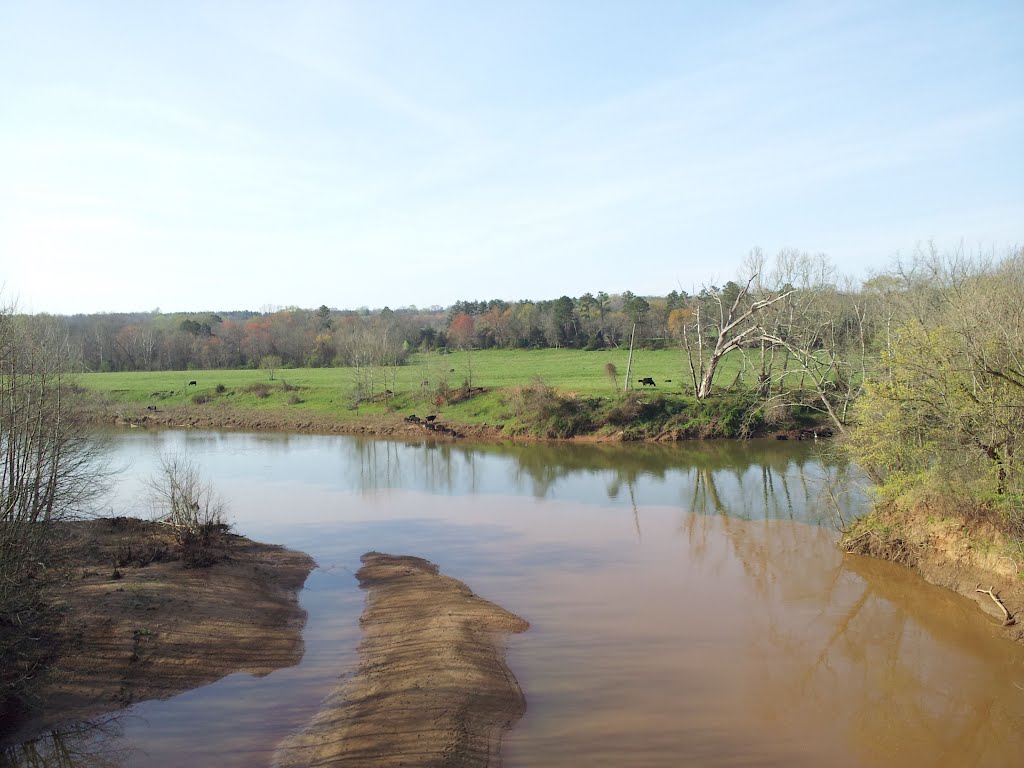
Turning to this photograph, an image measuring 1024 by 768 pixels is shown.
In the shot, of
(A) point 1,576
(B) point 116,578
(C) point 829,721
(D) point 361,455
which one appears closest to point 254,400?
(D) point 361,455

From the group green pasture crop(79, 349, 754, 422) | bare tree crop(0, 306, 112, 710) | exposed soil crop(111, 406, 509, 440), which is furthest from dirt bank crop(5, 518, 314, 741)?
green pasture crop(79, 349, 754, 422)

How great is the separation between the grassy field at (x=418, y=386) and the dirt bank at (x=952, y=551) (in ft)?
79.6

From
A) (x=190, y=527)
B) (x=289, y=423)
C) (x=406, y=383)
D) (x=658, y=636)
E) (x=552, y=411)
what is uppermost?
(x=406, y=383)

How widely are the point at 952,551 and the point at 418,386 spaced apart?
1557 inches

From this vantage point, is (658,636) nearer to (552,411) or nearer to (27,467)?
(27,467)

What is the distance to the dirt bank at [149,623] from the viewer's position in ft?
36.3

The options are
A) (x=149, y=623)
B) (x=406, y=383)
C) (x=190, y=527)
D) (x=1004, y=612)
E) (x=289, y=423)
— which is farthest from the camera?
(x=406, y=383)

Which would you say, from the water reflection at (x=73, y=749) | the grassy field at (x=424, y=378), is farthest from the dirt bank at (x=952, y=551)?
the grassy field at (x=424, y=378)

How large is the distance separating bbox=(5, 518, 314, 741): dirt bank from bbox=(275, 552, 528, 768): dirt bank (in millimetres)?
1883

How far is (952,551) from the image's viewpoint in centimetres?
1638

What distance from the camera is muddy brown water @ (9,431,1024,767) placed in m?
10.2

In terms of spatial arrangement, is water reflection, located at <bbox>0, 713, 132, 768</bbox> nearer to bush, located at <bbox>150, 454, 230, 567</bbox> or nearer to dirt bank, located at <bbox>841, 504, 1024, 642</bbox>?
bush, located at <bbox>150, 454, 230, 567</bbox>

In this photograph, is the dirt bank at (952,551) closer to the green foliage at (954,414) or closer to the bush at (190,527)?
the green foliage at (954,414)

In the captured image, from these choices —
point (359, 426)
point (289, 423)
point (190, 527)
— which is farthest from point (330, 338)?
point (190, 527)
